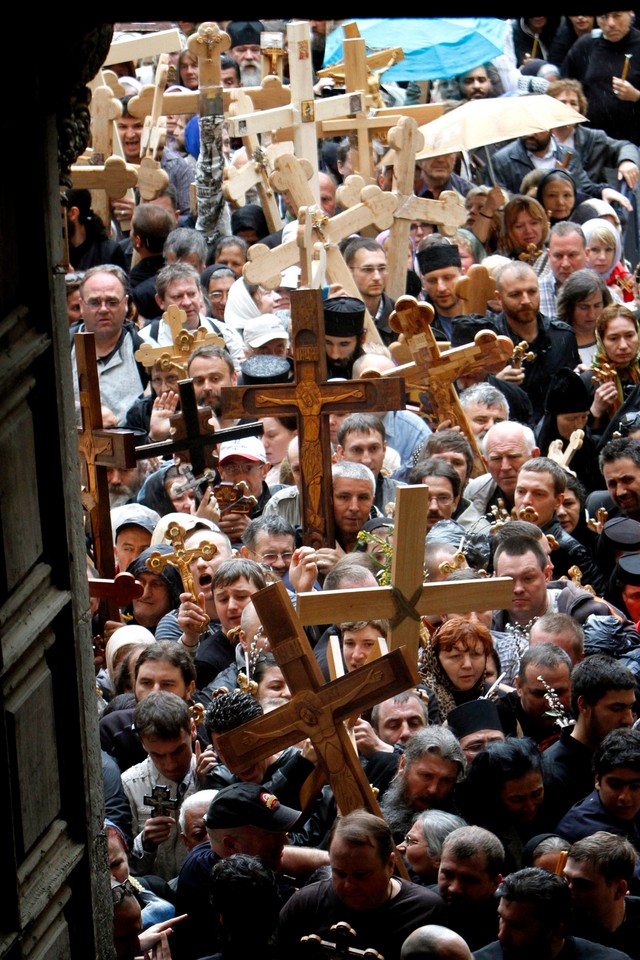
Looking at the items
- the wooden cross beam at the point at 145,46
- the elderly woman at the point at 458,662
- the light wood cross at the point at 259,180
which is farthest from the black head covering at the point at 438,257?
the elderly woman at the point at 458,662

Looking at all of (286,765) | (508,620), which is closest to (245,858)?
(286,765)

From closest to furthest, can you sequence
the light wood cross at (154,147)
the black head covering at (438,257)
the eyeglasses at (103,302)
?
the eyeglasses at (103,302), the black head covering at (438,257), the light wood cross at (154,147)

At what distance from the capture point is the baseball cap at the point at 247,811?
5598mm

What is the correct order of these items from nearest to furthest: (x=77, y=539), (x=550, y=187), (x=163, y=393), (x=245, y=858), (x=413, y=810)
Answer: (x=77, y=539) < (x=245, y=858) < (x=413, y=810) < (x=163, y=393) < (x=550, y=187)

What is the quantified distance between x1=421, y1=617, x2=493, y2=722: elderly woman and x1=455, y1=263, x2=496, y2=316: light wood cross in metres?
4.35

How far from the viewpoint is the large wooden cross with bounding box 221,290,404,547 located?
7.81 metres

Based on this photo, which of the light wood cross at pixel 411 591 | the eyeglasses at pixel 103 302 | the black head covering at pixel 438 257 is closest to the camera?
the light wood cross at pixel 411 591

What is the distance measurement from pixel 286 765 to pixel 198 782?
1.41 feet

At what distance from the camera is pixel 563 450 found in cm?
970

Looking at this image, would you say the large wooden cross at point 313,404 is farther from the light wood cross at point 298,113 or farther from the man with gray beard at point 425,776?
the light wood cross at point 298,113

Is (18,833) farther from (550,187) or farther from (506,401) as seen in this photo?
(550,187)

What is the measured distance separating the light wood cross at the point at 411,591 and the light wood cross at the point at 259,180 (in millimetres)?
6644

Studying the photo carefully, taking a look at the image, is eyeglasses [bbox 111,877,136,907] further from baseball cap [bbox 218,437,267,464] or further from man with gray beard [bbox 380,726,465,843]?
baseball cap [bbox 218,437,267,464]

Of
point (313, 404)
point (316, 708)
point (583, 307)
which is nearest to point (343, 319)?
point (583, 307)
